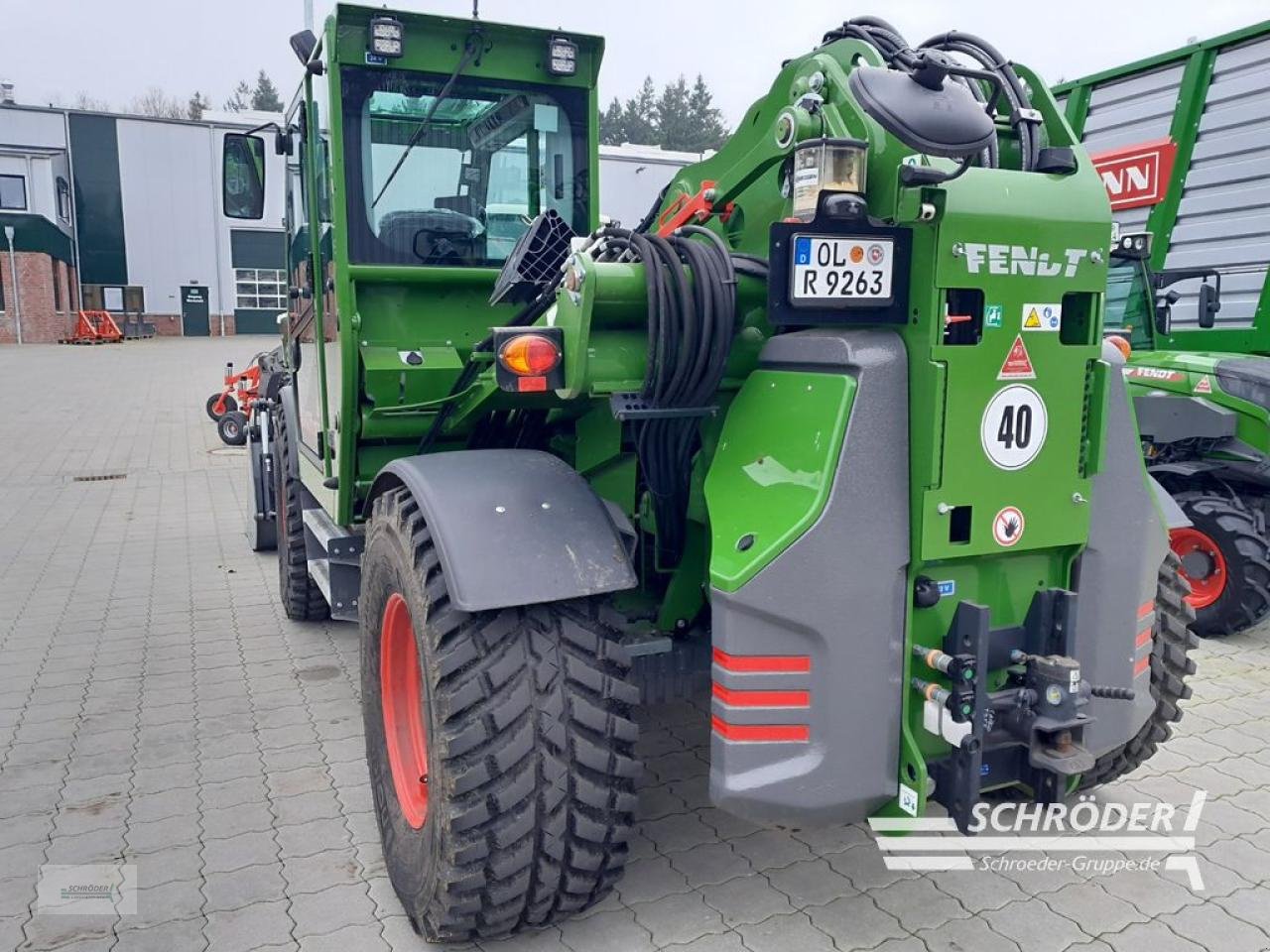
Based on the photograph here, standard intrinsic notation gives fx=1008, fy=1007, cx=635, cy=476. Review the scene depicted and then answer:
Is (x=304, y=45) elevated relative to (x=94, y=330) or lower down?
elevated

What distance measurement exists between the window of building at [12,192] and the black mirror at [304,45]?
34.5 meters

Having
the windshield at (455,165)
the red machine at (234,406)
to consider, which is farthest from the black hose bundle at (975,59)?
the red machine at (234,406)

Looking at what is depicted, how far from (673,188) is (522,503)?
1.45 m

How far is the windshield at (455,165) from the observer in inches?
148

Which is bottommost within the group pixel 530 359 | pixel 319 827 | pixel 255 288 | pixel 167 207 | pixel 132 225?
pixel 319 827

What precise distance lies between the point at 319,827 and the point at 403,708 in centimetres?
61

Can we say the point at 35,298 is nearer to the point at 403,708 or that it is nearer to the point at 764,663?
the point at 403,708

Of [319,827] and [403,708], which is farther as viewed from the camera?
[319,827]

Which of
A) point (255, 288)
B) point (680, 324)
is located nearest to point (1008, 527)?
point (680, 324)

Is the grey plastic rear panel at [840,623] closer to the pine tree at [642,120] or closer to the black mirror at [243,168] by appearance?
the black mirror at [243,168]

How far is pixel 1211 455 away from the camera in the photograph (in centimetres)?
555

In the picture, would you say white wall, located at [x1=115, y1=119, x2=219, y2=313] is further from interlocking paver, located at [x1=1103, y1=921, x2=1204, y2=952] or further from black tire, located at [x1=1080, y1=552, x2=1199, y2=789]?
interlocking paver, located at [x1=1103, y1=921, x2=1204, y2=952]

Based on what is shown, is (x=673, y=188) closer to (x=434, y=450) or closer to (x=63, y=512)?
(x=434, y=450)

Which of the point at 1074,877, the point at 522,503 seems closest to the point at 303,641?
the point at 522,503
